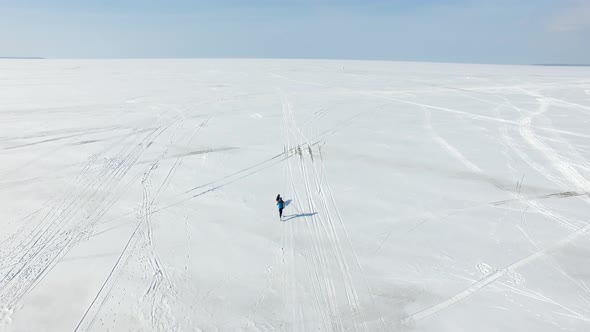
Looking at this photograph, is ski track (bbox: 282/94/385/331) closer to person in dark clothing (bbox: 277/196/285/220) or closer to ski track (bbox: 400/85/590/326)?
person in dark clothing (bbox: 277/196/285/220)

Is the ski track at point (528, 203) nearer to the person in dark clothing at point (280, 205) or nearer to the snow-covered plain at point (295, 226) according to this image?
the snow-covered plain at point (295, 226)

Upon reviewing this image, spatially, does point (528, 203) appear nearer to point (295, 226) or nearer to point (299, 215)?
point (299, 215)

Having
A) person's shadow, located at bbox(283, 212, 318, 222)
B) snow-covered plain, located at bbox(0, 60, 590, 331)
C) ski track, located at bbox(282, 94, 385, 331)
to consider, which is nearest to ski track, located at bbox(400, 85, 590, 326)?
snow-covered plain, located at bbox(0, 60, 590, 331)

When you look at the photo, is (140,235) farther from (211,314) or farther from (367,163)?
(367,163)

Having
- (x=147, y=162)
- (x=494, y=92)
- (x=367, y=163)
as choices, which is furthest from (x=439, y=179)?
(x=494, y=92)

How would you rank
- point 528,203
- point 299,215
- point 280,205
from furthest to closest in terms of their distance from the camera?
point 528,203
point 299,215
point 280,205

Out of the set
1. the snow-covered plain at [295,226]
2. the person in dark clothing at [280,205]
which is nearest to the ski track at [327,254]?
the snow-covered plain at [295,226]

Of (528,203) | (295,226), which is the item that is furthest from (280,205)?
(528,203)

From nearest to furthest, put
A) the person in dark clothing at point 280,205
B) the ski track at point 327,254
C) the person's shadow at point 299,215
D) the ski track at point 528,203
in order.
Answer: the ski track at point 327,254 → the ski track at point 528,203 → the person in dark clothing at point 280,205 → the person's shadow at point 299,215
